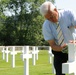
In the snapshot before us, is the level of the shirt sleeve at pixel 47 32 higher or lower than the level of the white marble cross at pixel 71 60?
higher

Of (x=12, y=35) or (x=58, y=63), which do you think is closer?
(x=58, y=63)

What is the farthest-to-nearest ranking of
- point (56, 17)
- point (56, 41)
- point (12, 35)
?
point (12, 35)
point (56, 41)
point (56, 17)

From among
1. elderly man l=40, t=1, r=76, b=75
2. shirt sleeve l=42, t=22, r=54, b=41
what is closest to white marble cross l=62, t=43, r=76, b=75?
elderly man l=40, t=1, r=76, b=75

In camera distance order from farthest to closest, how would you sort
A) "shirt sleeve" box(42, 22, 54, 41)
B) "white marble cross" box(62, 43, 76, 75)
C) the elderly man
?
1. "shirt sleeve" box(42, 22, 54, 41)
2. the elderly man
3. "white marble cross" box(62, 43, 76, 75)

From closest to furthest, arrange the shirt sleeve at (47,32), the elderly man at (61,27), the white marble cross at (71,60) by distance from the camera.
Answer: the white marble cross at (71,60)
the elderly man at (61,27)
the shirt sleeve at (47,32)

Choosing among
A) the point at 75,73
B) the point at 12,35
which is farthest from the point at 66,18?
the point at 12,35

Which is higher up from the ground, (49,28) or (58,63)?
(49,28)

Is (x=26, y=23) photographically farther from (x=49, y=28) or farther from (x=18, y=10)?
(x=49, y=28)

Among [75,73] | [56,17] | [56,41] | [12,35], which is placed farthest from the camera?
[12,35]

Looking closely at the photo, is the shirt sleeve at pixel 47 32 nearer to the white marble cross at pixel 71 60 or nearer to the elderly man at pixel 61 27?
the elderly man at pixel 61 27

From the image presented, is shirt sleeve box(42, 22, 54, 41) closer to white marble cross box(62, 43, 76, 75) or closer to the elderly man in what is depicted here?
the elderly man

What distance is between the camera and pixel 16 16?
259ft

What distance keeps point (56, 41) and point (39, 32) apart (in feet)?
234

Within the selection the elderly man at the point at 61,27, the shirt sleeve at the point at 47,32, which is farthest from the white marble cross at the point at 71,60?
the shirt sleeve at the point at 47,32
